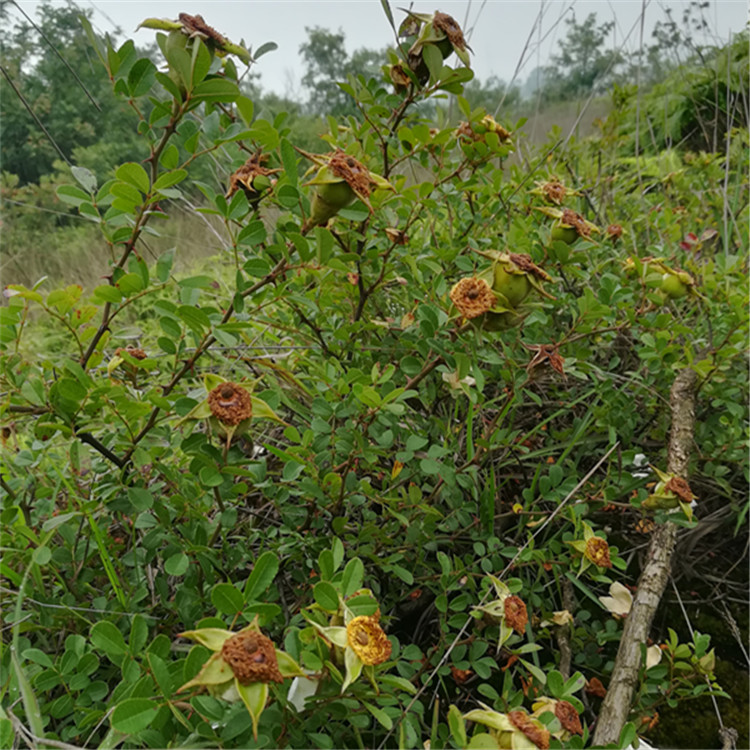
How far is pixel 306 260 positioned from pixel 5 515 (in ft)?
1.24

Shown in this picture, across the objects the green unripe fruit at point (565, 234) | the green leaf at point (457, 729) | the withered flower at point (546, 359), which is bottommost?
the green leaf at point (457, 729)

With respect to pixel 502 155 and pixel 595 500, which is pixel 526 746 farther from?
pixel 502 155

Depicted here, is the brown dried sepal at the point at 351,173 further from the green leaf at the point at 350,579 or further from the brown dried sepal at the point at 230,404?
the green leaf at the point at 350,579

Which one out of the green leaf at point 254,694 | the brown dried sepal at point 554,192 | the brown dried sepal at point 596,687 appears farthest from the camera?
the brown dried sepal at point 554,192

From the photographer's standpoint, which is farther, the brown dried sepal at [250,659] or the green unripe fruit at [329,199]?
the green unripe fruit at [329,199]

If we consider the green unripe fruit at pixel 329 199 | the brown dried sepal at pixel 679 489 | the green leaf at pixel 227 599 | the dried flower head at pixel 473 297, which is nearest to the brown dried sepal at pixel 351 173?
the green unripe fruit at pixel 329 199

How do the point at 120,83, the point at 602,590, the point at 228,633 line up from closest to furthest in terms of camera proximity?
the point at 228,633 → the point at 120,83 → the point at 602,590

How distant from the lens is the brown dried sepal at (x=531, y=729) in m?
0.41

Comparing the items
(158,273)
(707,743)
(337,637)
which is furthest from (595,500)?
(158,273)

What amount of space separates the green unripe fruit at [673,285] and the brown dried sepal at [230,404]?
58 centimetres

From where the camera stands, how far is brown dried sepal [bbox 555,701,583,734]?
484mm

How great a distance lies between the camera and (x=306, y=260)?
52 cm

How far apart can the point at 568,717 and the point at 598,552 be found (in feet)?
0.57

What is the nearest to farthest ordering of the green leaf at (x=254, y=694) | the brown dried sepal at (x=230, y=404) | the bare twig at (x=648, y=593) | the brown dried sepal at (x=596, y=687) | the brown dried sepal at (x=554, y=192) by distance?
the green leaf at (x=254, y=694) < the brown dried sepal at (x=230, y=404) < the bare twig at (x=648, y=593) < the brown dried sepal at (x=596, y=687) < the brown dried sepal at (x=554, y=192)
